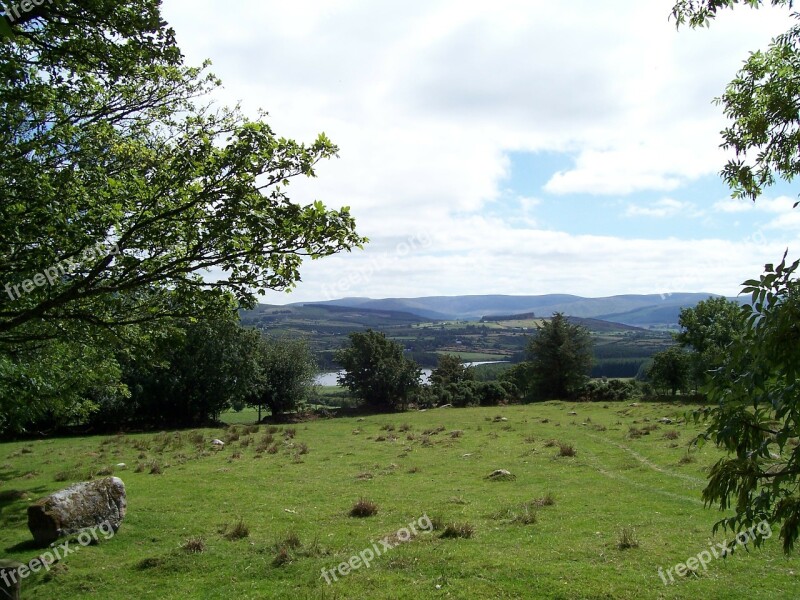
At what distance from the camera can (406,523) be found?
14320 mm

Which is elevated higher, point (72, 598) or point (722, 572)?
point (722, 572)

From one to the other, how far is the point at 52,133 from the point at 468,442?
2694 centimetres

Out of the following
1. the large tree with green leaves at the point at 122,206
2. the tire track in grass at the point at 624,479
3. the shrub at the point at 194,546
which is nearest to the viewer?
the large tree with green leaves at the point at 122,206

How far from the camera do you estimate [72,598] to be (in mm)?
10594

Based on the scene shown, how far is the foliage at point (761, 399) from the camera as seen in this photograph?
3.31 meters

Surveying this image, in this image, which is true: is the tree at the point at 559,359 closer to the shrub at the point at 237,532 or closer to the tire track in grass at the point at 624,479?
the tire track in grass at the point at 624,479

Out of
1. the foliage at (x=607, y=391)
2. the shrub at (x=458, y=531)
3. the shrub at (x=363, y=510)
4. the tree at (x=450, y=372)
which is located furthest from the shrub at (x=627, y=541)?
the tree at (x=450, y=372)

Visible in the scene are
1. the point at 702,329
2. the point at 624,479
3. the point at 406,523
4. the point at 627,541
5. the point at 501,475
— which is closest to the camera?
the point at 627,541

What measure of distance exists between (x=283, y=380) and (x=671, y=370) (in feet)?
153

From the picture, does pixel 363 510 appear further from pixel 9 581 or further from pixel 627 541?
pixel 9 581

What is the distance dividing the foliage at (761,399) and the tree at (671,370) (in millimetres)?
65523

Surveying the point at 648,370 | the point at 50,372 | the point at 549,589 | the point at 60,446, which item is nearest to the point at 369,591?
the point at 549,589

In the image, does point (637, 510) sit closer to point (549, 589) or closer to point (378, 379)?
Answer: point (549, 589)

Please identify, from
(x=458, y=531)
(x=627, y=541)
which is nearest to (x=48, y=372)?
(x=458, y=531)
